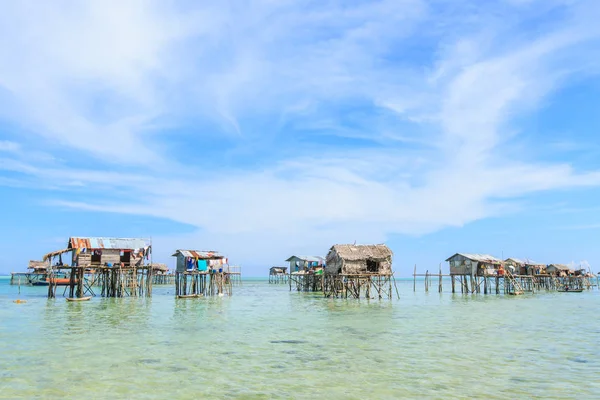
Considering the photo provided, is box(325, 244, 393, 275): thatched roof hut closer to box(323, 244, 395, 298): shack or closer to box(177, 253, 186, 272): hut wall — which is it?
box(323, 244, 395, 298): shack

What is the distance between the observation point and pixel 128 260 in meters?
40.1

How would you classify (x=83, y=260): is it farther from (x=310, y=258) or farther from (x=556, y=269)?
(x=556, y=269)

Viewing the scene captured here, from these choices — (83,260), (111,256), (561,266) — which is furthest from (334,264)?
(561,266)

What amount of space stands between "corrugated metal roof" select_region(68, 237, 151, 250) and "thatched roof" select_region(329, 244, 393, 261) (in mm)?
17399

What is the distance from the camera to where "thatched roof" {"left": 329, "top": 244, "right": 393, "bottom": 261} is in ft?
144

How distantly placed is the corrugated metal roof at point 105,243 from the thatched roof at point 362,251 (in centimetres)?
1740

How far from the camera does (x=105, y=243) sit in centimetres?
3941

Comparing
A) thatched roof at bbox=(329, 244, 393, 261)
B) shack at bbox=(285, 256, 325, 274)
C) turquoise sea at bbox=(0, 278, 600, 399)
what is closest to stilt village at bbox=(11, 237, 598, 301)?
thatched roof at bbox=(329, 244, 393, 261)

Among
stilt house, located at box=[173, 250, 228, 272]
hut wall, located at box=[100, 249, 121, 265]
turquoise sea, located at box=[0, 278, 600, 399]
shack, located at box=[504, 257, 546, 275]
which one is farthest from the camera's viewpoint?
shack, located at box=[504, 257, 546, 275]

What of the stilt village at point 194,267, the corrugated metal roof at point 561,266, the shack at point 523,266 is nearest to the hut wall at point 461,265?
the stilt village at point 194,267

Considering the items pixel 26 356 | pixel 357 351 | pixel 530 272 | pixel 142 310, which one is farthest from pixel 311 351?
pixel 530 272

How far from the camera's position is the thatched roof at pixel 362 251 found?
4377 cm

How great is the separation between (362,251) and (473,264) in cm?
1599

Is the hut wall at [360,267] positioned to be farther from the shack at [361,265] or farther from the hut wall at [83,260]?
the hut wall at [83,260]
